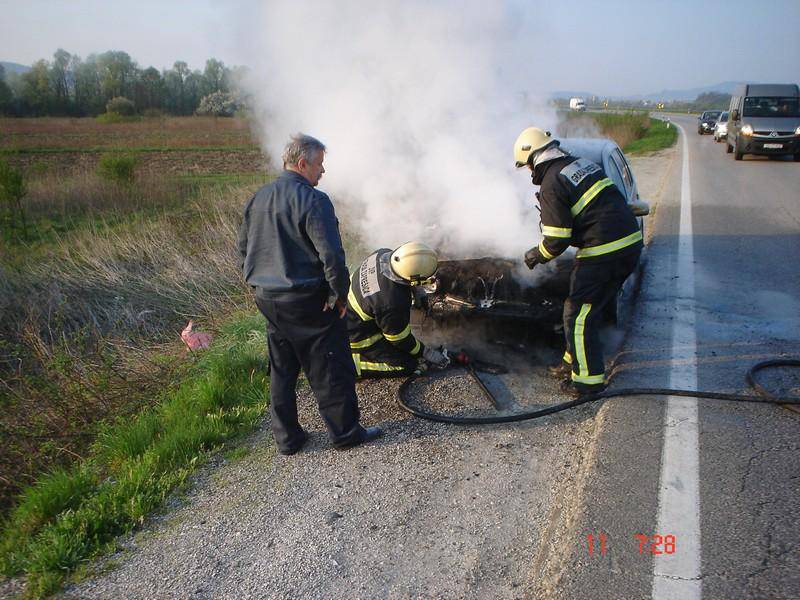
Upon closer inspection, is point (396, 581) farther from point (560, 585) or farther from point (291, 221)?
point (291, 221)

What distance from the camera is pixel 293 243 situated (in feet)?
10.9

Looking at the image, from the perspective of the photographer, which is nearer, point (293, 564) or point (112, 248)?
point (293, 564)

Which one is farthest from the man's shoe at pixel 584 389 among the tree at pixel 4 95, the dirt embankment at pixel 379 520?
the tree at pixel 4 95

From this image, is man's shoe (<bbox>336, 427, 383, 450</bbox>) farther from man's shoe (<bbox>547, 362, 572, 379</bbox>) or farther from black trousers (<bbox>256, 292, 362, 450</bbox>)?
man's shoe (<bbox>547, 362, 572, 379</bbox>)

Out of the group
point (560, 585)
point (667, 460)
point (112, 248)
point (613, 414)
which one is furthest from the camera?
point (112, 248)

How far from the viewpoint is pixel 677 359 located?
445 cm

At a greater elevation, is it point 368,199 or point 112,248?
point 368,199

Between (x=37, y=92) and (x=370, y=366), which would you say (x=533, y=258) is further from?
(x=37, y=92)

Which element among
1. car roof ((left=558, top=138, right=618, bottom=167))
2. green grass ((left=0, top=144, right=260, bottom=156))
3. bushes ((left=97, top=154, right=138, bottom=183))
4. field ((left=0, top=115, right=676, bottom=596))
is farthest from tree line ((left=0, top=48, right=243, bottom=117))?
car roof ((left=558, top=138, right=618, bottom=167))

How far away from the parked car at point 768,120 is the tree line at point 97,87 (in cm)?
3271

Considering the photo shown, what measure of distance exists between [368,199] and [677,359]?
3.67 meters

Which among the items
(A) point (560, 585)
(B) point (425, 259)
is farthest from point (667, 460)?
(B) point (425, 259)

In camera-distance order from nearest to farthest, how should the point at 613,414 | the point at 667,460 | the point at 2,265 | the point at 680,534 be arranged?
the point at 680,534 → the point at 667,460 → the point at 613,414 → the point at 2,265

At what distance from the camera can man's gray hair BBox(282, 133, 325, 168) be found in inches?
129
